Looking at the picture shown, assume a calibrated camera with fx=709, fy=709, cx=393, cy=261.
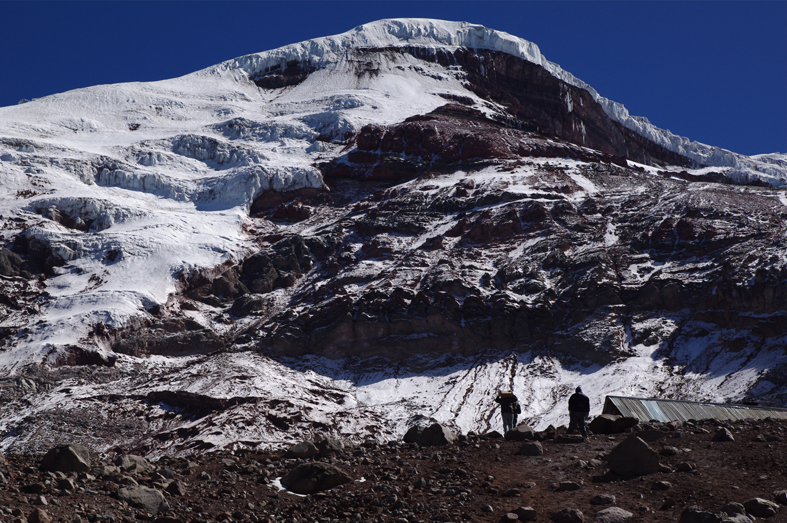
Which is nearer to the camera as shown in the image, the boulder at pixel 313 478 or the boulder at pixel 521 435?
the boulder at pixel 313 478

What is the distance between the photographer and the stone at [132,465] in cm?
1671

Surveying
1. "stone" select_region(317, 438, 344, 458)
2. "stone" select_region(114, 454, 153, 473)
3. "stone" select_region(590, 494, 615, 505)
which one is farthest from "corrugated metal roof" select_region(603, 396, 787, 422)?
"stone" select_region(114, 454, 153, 473)

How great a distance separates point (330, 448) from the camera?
19.4 m

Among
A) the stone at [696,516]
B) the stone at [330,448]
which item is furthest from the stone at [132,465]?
→ the stone at [696,516]

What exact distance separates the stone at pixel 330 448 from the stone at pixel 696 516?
9524mm

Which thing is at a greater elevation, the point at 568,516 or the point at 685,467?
the point at 685,467

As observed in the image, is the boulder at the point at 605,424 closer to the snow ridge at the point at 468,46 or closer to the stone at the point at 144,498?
the stone at the point at 144,498

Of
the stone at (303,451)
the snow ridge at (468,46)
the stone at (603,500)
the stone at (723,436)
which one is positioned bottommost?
the stone at (303,451)

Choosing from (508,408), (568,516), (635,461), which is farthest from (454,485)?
(508,408)

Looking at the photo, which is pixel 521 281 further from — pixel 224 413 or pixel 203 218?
pixel 203 218

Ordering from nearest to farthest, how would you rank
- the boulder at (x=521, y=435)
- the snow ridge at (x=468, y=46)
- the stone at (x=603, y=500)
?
the stone at (x=603, y=500)
the boulder at (x=521, y=435)
the snow ridge at (x=468, y=46)

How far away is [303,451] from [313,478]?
409 centimetres

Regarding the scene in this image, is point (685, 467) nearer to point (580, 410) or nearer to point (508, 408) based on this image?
point (580, 410)

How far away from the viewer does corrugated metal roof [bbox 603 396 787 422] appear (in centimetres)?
2219
